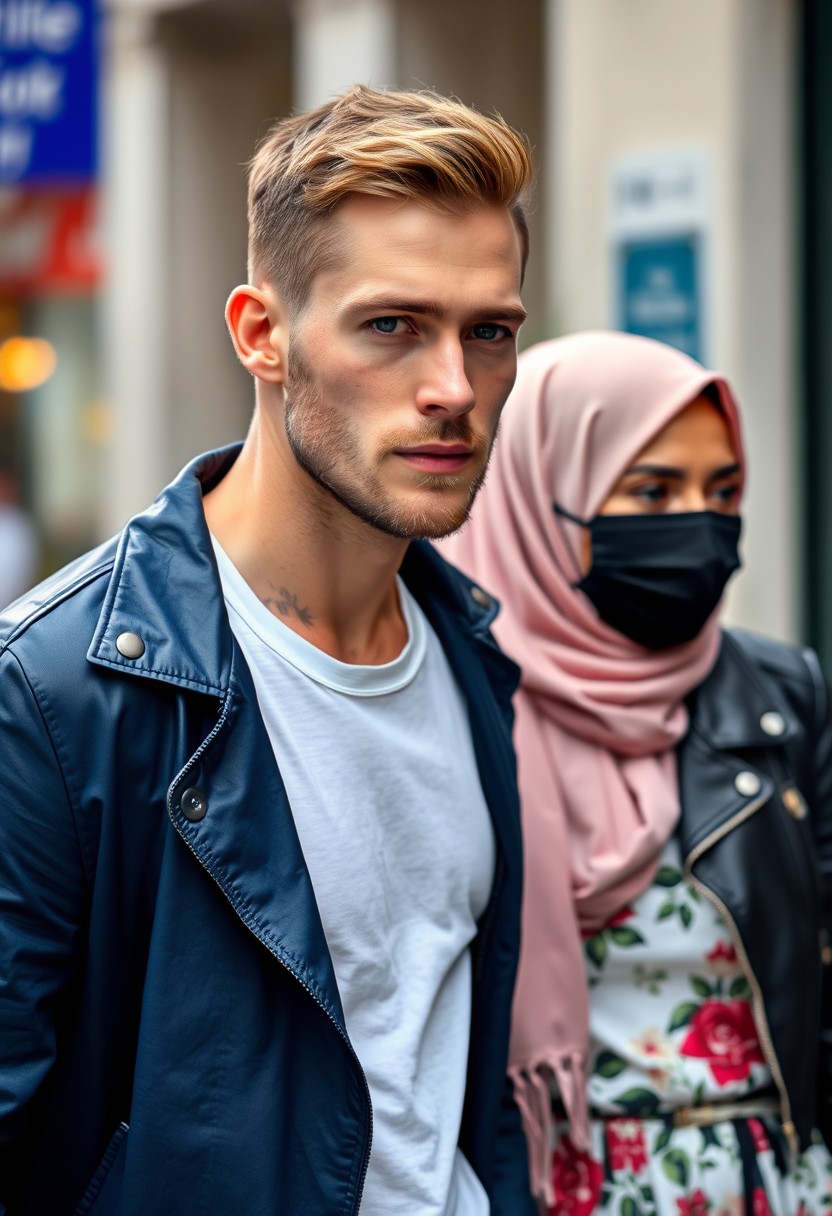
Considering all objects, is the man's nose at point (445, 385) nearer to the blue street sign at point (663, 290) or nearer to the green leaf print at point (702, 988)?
the green leaf print at point (702, 988)

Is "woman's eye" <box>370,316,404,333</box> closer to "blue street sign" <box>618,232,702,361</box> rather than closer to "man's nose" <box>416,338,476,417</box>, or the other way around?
"man's nose" <box>416,338,476,417</box>

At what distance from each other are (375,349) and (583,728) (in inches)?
39.9

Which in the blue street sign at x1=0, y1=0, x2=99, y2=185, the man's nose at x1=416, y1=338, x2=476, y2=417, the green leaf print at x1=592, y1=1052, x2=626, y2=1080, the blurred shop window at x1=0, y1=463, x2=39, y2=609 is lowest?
the blurred shop window at x1=0, y1=463, x2=39, y2=609

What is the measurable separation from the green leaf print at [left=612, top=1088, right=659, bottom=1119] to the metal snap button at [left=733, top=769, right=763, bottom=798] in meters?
0.50

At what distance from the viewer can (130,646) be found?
5.81 feet

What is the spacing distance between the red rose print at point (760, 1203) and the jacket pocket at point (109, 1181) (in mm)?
1136

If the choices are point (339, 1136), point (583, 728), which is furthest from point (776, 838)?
point (339, 1136)

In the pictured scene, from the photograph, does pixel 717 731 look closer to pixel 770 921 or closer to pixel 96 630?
pixel 770 921

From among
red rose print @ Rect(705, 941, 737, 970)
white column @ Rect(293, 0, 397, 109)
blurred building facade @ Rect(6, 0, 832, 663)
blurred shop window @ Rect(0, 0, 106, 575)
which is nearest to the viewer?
red rose print @ Rect(705, 941, 737, 970)

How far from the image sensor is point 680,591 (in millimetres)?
2646

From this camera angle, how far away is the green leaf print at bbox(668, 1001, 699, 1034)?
249cm

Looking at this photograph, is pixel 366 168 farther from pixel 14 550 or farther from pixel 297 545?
pixel 14 550

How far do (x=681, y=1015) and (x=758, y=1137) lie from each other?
9.0 inches

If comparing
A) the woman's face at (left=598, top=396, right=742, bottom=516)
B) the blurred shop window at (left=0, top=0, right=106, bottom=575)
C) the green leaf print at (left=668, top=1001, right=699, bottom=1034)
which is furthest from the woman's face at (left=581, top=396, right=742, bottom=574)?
A: the blurred shop window at (left=0, top=0, right=106, bottom=575)
